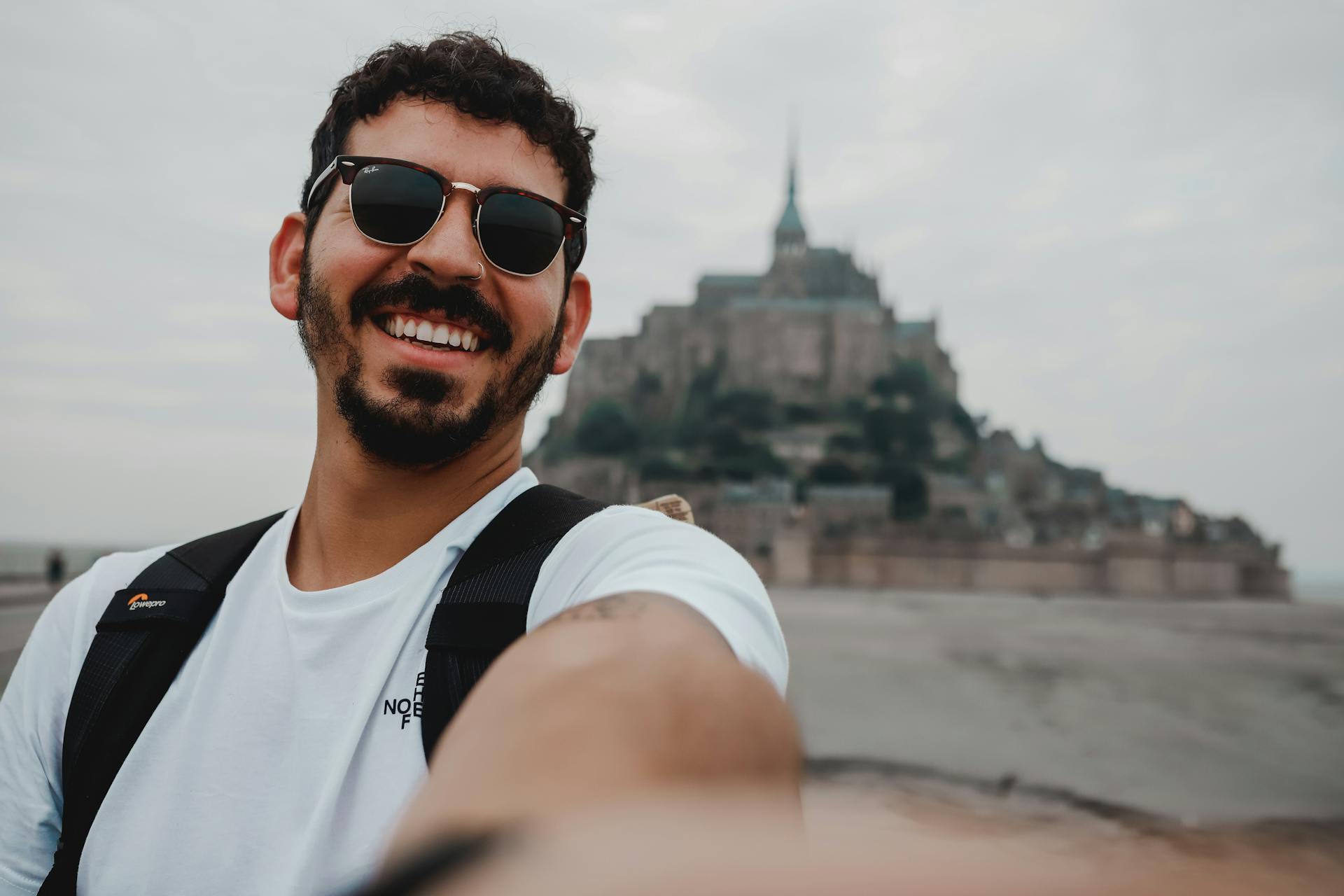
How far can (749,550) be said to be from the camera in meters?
36.2

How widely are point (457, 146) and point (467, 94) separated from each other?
7 centimetres

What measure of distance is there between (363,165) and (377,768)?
2.55 feet

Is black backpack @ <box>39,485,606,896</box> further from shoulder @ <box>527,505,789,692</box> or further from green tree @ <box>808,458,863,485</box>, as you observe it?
green tree @ <box>808,458,863,485</box>


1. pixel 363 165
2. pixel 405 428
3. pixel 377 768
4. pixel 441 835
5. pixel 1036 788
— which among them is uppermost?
pixel 363 165

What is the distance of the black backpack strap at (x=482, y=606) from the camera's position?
91 cm

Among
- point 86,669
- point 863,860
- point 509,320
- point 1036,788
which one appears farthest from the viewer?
point 1036,788

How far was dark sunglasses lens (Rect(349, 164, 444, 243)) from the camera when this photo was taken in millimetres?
1203

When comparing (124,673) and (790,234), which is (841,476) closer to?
(790,234)

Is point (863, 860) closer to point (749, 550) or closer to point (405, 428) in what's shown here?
point (405, 428)

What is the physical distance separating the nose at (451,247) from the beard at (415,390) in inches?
0.7

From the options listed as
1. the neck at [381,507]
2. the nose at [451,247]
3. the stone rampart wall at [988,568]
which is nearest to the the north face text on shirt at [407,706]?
the neck at [381,507]

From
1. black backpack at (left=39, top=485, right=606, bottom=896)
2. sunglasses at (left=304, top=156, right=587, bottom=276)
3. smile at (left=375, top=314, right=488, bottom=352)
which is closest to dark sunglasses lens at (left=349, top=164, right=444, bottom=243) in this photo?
sunglasses at (left=304, top=156, right=587, bottom=276)

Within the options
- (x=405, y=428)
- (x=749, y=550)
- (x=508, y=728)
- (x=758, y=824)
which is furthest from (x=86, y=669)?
(x=749, y=550)

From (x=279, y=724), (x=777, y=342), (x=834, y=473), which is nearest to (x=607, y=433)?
(x=777, y=342)
